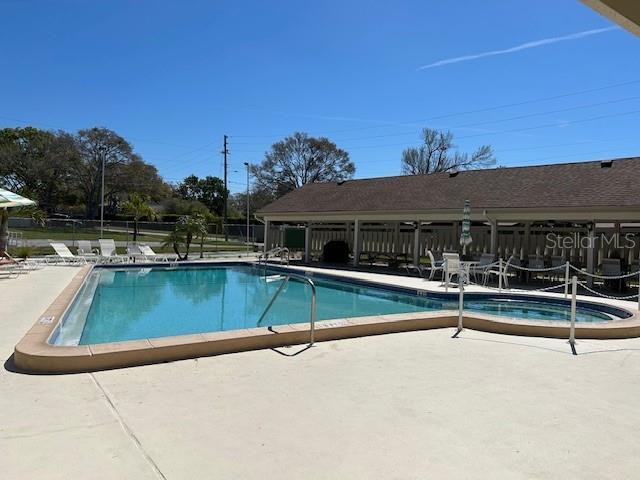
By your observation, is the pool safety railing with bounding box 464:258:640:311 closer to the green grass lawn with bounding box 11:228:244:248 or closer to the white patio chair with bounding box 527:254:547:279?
the white patio chair with bounding box 527:254:547:279

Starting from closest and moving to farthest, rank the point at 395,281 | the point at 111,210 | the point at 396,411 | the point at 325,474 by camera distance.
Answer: the point at 325,474 < the point at 396,411 < the point at 395,281 < the point at 111,210

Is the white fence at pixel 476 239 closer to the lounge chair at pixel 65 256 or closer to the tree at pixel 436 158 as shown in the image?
the lounge chair at pixel 65 256

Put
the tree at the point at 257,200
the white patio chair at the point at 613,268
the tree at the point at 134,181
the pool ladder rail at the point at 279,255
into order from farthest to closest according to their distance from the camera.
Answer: the tree at the point at 134,181 → the tree at the point at 257,200 → the pool ladder rail at the point at 279,255 → the white patio chair at the point at 613,268

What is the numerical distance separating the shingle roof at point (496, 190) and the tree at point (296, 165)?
3143 centimetres

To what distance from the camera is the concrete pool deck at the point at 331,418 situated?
3033 mm

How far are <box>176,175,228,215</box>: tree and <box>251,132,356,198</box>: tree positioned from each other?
16.5 meters

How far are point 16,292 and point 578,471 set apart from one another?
10216mm

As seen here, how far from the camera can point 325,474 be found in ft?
9.60

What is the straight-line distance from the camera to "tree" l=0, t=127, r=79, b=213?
175ft

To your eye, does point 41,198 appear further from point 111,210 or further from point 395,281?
point 395,281

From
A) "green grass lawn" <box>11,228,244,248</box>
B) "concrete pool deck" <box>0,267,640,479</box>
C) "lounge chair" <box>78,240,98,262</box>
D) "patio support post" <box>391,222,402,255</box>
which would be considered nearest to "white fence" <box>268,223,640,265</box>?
"patio support post" <box>391,222,402,255</box>

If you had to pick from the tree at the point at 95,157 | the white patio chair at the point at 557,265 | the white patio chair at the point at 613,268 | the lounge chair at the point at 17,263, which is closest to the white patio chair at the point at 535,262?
the white patio chair at the point at 557,265

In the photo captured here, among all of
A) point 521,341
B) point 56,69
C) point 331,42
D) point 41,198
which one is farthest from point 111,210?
point 521,341

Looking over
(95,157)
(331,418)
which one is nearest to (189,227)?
(331,418)
